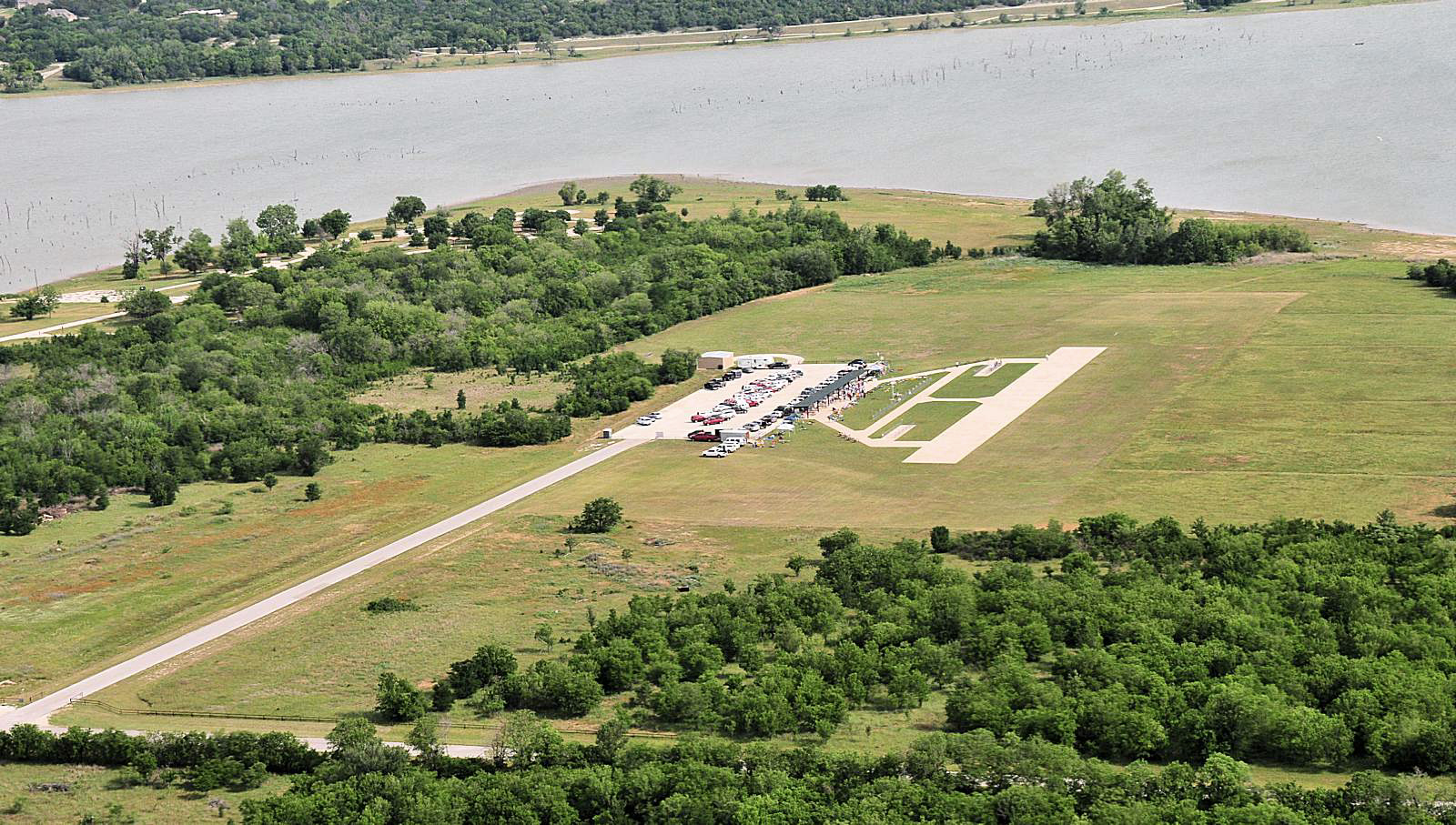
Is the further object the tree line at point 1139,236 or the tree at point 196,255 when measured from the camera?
the tree at point 196,255

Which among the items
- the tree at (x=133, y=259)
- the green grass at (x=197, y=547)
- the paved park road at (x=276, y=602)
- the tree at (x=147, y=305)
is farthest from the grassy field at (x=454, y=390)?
the tree at (x=133, y=259)

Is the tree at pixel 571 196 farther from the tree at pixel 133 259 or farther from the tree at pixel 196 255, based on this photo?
the tree at pixel 133 259

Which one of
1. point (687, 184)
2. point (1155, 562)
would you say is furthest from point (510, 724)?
point (687, 184)

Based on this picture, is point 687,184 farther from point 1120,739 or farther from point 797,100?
point 1120,739

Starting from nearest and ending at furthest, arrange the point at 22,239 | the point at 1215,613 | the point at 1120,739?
the point at 1120,739 < the point at 1215,613 < the point at 22,239

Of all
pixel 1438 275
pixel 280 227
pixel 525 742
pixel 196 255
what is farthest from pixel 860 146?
pixel 525 742
